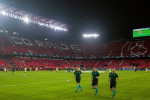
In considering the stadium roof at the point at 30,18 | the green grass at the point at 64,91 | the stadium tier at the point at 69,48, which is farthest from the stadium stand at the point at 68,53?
the green grass at the point at 64,91

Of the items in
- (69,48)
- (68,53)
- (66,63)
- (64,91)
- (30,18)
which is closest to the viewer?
(64,91)

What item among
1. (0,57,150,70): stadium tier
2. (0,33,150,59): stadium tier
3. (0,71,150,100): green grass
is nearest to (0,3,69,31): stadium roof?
(0,33,150,59): stadium tier

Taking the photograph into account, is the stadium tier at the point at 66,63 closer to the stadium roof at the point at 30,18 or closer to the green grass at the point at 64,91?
the stadium roof at the point at 30,18

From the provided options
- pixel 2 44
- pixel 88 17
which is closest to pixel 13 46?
pixel 2 44

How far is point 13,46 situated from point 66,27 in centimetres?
3217

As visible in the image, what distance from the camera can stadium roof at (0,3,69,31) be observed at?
64250 millimetres

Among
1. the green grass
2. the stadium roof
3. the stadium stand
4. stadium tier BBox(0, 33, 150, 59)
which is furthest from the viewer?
stadium tier BBox(0, 33, 150, 59)

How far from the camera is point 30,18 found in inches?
2936

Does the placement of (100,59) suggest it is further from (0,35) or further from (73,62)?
(0,35)

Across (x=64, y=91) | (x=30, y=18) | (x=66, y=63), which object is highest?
(x=30, y=18)

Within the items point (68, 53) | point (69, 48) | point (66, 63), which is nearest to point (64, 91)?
point (66, 63)

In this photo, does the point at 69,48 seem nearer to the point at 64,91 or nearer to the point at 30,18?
the point at 30,18

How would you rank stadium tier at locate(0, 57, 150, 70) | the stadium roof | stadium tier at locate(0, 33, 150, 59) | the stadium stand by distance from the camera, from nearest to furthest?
the stadium roof → stadium tier at locate(0, 57, 150, 70) → the stadium stand → stadium tier at locate(0, 33, 150, 59)

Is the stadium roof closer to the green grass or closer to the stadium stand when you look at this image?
the stadium stand
